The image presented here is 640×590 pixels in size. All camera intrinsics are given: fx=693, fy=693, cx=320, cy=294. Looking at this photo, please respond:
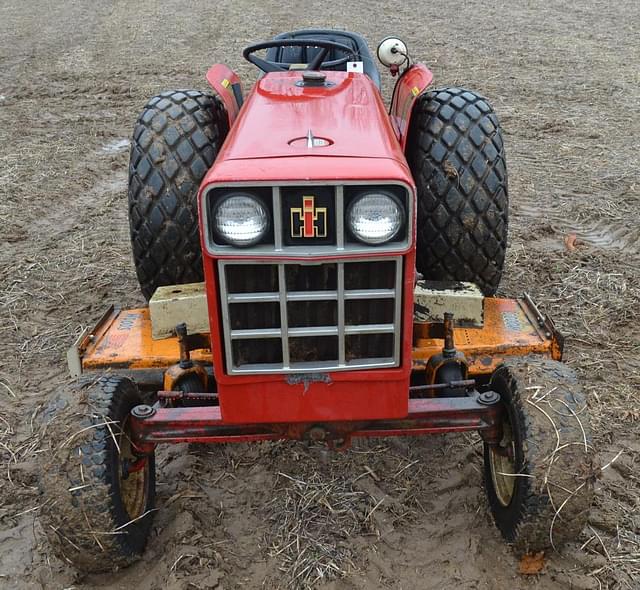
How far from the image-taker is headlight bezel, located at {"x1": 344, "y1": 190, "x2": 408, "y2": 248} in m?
2.12

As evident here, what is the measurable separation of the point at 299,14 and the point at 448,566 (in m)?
19.2

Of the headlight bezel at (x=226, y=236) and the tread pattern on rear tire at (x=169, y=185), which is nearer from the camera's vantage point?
the headlight bezel at (x=226, y=236)

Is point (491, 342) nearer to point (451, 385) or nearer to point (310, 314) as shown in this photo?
point (451, 385)

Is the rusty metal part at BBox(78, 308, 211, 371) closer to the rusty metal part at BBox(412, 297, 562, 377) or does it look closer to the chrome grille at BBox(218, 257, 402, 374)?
the chrome grille at BBox(218, 257, 402, 374)

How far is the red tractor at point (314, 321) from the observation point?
2.15 m

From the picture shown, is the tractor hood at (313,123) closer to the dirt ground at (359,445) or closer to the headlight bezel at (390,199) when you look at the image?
the headlight bezel at (390,199)

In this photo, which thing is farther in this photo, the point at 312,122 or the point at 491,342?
the point at 491,342

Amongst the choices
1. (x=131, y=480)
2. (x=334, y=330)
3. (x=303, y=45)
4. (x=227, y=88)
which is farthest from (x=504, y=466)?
(x=227, y=88)

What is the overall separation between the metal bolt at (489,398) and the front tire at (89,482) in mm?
1394

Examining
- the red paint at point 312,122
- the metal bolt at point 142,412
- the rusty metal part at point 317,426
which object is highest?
the red paint at point 312,122

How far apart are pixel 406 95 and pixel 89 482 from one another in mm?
2694

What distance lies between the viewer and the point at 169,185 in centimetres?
350

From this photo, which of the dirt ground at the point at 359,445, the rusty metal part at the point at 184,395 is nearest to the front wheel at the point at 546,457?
the dirt ground at the point at 359,445

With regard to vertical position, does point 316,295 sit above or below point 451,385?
above
